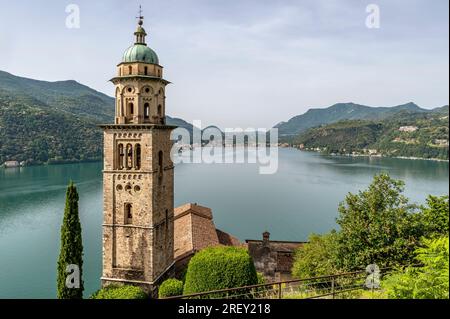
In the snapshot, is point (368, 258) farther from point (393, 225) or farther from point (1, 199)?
point (1, 199)

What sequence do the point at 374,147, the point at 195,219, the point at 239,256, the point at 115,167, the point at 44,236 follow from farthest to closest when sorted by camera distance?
the point at 374,147 → the point at 44,236 → the point at 195,219 → the point at 115,167 → the point at 239,256

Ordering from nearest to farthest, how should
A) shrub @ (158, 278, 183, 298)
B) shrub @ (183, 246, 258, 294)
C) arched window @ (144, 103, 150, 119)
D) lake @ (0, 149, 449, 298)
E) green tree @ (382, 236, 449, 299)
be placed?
1. green tree @ (382, 236, 449, 299)
2. shrub @ (183, 246, 258, 294)
3. shrub @ (158, 278, 183, 298)
4. arched window @ (144, 103, 150, 119)
5. lake @ (0, 149, 449, 298)

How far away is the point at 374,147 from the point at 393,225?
5966 inches

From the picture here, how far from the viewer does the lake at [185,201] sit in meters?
34.5

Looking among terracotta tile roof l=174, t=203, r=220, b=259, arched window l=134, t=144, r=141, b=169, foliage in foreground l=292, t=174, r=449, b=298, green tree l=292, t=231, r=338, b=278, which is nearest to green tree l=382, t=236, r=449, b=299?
foliage in foreground l=292, t=174, r=449, b=298

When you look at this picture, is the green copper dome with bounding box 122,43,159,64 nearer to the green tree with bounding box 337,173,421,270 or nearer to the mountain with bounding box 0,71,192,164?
the green tree with bounding box 337,173,421,270

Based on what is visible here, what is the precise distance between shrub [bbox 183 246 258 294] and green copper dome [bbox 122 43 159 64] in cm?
1302

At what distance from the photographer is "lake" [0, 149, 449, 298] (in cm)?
3447

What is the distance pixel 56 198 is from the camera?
64.8 meters

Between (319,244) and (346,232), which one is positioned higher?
(346,232)

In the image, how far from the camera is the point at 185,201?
213ft

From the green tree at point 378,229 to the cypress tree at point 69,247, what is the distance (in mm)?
15320

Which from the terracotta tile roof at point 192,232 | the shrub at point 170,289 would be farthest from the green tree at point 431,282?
the terracotta tile roof at point 192,232
